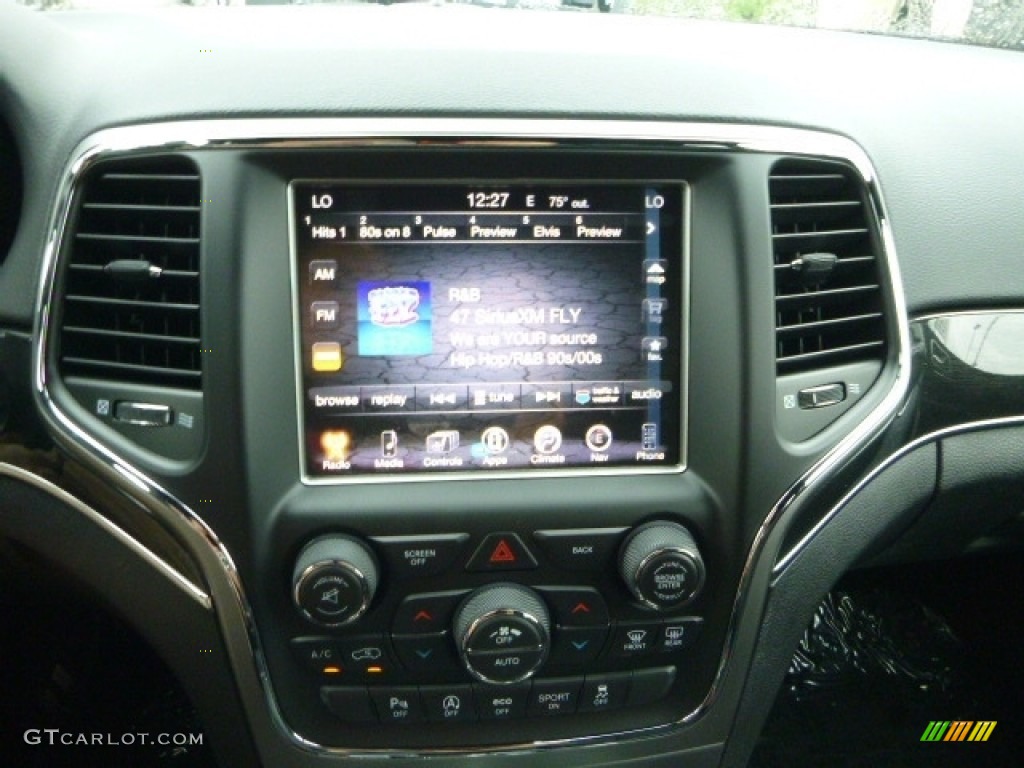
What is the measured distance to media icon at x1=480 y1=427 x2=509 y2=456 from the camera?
1.24 meters

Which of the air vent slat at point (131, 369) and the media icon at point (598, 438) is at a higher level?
the air vent slat at point (131, 369)

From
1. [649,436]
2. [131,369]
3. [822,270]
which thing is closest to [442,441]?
[649,436]

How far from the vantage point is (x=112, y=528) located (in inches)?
50.5

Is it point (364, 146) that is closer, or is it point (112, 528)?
point (364, 146)

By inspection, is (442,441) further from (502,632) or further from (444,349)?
(502,632)

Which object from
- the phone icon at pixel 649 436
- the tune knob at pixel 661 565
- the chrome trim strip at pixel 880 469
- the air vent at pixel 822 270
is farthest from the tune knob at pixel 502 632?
the air vent at pixel 822 270

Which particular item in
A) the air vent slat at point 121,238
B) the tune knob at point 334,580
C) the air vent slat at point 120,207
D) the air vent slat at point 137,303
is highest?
the air vent slat at point 120,207

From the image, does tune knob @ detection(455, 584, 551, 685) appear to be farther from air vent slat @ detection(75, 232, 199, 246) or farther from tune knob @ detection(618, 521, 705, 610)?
air vent slat @ detection(75, 232, 199, 246)

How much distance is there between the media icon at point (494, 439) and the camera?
1.24 metres

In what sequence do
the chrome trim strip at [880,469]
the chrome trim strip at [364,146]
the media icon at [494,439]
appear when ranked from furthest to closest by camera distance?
the chrome trim strip at [880,469], the media icon at [494,439], the chrome trim strip at [364,146]

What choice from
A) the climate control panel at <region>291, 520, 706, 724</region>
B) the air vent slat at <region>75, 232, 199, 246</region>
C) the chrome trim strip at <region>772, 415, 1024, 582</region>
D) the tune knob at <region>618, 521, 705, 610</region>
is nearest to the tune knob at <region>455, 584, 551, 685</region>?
the climate control panel at <region>291, 520, 706, 724</region>

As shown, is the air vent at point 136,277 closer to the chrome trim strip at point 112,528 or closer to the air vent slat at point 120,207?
the air vent slat at point 120,207

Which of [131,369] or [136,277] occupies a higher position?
[136,277]

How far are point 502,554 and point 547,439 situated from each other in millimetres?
153
